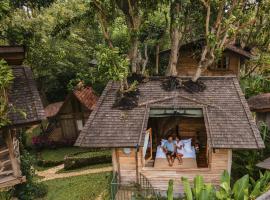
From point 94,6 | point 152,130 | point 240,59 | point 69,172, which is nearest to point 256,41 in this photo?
point 240,59

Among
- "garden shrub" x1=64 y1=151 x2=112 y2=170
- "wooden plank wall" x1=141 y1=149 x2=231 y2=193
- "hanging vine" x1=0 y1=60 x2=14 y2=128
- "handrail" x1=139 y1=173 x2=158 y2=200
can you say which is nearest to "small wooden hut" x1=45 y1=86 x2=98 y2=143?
"garden shrub" x1=64 y1=151 x2=112 y2=170

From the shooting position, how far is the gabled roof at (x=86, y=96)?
989 inches

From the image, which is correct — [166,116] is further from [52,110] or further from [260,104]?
[52,110]

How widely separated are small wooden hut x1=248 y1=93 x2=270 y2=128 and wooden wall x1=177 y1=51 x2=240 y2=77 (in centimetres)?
707

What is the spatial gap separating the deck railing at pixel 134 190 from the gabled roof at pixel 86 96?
12.7 m

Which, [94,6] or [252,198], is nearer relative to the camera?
[252,198]

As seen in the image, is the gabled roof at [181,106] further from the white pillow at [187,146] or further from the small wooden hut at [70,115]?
the small wooden hut at [70,115]

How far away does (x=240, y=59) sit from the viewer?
81.3 ft

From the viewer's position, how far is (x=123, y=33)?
2439 cm

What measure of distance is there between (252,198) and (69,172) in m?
13.3

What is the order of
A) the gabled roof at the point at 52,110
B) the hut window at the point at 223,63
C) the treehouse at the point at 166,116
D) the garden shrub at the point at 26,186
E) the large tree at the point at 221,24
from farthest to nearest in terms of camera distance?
the gabled roof at the point at 52,110 → the hut window at the point at 223,63 → the large tree at the point at 221,24 → the garden shrub at the point at 26,186 → the treehouse at the point at 166,116

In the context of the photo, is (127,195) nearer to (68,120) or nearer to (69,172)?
(69,172)

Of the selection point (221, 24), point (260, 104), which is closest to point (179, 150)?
point (260, 104)

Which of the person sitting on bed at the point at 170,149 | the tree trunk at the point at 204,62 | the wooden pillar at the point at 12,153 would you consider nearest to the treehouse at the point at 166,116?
the person sitting on bed at the point at 170,149
